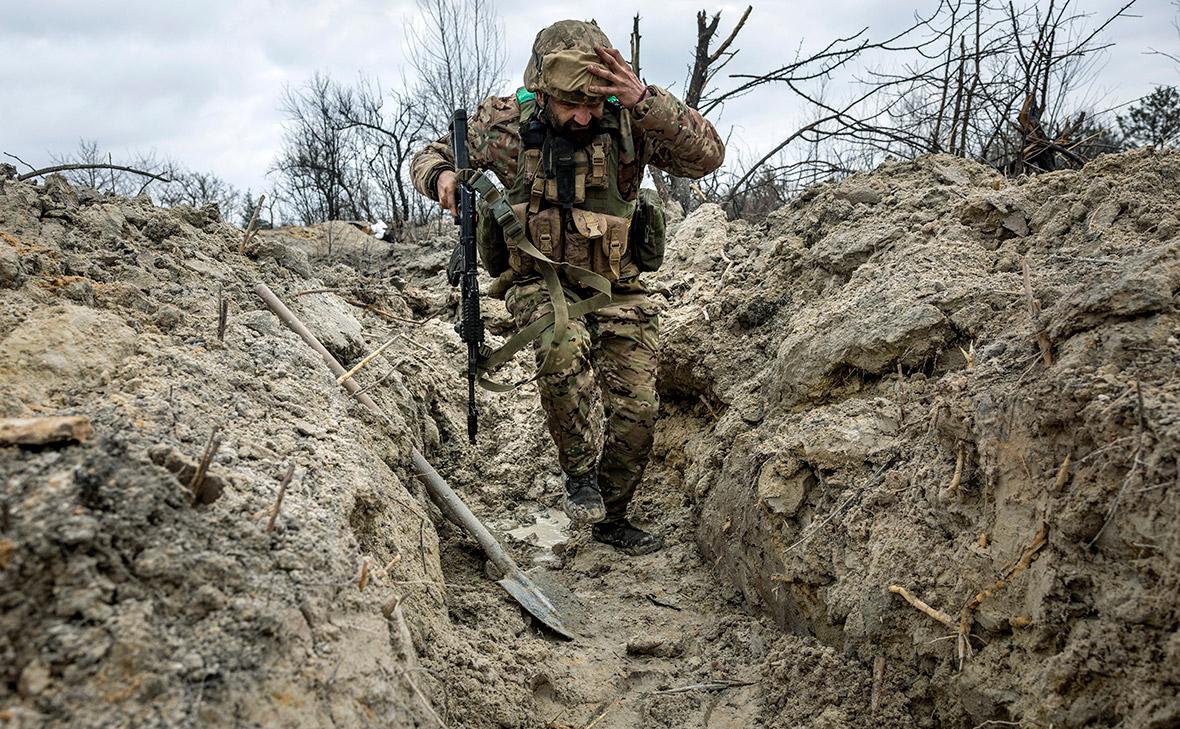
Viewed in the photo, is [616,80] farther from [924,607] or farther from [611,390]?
[924,607]

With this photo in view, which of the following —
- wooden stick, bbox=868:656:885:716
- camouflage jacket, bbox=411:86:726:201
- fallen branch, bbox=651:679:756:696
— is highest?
camouflage jacket, bbox=411:86:726:201

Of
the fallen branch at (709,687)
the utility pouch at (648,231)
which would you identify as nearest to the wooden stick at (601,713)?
the fallen branch at (709,687)

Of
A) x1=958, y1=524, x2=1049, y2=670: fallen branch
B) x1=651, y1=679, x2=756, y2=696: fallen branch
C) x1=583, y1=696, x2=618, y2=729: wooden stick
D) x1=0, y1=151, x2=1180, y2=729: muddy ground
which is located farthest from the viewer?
x1=651, y1=679, x2=756, y2=696: fallen branch

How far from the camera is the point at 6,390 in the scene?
1.85 m

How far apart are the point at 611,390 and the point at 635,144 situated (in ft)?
3.66

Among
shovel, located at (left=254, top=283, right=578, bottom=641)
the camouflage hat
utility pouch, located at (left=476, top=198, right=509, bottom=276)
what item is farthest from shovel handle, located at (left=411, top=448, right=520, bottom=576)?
the camouflage hat

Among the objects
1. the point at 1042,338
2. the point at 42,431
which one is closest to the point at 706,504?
the point at 1042,338

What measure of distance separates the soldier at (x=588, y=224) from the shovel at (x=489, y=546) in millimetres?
470

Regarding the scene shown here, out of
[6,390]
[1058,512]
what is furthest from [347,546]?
[1058,512]

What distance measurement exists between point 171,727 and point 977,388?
2060 millimetres

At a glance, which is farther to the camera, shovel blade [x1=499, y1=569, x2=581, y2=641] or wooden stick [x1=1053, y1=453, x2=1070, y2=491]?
shovel blade [x1=499, y1=569, x2=581, y2=641]

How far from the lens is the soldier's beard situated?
3.52 meters

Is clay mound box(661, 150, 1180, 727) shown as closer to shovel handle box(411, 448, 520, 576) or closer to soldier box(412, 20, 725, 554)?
soldier box(412, 20, 725, 554)

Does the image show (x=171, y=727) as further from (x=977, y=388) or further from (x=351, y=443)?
(x=977, y=388)
